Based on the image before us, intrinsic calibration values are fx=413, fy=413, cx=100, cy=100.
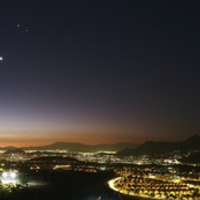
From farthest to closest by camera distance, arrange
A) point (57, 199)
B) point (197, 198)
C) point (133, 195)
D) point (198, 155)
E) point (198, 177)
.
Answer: point (198, 155)
point (198, 177)
point (133, 195)
point (197, 198)
point (57, 199)

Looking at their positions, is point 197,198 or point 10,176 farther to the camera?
point 10,176

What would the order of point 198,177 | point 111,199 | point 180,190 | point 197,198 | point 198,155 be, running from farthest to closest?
point 198,155 < point 198,177 < point 180,190 < point 197,198 < point 111,199

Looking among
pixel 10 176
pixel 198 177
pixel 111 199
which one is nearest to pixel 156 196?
pixel 111 199

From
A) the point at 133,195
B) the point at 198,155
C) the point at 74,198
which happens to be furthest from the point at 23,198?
the point at 198,155

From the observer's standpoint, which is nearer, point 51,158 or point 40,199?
point 40,199

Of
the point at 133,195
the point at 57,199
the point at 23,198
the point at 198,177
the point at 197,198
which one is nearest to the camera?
the point at 23,198

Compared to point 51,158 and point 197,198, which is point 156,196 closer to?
point 197,198

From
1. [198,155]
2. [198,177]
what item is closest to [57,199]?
[198,177]

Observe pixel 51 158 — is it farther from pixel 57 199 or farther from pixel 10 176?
pixel 57 199

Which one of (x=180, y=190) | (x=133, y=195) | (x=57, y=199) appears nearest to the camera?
(x=57, y=199)
